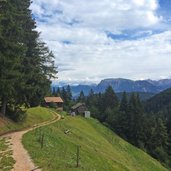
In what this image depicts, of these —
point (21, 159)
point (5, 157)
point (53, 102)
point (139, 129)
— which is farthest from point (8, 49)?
point (53, 102)

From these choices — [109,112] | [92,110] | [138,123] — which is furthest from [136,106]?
[92,110]

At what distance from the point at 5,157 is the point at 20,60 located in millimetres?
20624

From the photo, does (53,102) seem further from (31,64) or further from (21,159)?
(21,159)

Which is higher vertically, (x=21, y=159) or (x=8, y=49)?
(x=8, y=49)

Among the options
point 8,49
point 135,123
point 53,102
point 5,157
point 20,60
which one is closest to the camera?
point 5,157

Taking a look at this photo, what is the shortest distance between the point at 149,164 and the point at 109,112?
52458 mm

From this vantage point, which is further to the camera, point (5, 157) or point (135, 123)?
point (135, 123)

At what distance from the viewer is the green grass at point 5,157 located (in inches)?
874

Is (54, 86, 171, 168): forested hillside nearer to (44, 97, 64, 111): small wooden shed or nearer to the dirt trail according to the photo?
(44, 97, 64, 111): small wooden shed

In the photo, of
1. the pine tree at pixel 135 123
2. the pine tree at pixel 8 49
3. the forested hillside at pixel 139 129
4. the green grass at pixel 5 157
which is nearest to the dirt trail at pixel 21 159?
the green grass at pixel 5 157

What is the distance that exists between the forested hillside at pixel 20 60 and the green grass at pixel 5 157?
10.1 metres

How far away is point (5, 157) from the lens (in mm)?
24766

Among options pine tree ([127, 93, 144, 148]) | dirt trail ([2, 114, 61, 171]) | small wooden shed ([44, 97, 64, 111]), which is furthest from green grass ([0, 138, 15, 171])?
small wooden shed ([44, 97, 64, 111])

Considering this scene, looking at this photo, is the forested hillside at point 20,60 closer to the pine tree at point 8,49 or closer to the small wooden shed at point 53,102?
the pine tree at point 8,49
